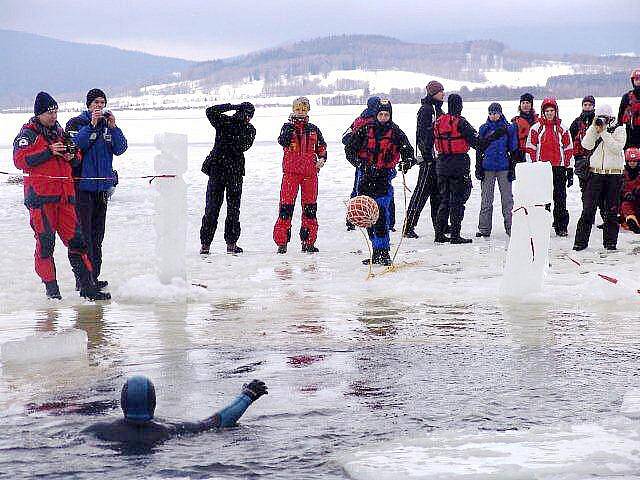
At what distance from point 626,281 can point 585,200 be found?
2.44 metres

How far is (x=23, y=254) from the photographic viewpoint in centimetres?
1166

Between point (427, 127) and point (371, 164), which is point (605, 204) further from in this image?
point (371, 164)

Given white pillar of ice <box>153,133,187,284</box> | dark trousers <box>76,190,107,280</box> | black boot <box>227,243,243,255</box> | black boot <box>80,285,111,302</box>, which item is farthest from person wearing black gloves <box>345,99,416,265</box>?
black boot <box>80,285,111,302</box>

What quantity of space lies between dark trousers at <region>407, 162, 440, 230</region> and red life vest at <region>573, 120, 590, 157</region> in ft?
5.98

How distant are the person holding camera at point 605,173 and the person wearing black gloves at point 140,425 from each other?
7.25 m

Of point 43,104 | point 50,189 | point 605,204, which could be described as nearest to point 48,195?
point 50,189

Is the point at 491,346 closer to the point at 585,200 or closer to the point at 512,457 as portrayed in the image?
the point at 512,457

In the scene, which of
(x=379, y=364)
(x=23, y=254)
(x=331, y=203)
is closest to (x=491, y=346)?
(x=379, y=364)

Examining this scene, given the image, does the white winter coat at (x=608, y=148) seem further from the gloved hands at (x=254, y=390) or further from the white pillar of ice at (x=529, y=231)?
the gloved hands at (x=254, y=390)

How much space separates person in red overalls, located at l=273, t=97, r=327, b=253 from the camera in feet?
37.4

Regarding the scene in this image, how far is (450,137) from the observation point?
11938mm

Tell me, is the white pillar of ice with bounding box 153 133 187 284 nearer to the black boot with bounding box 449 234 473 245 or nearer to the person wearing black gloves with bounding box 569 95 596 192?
the black boot with bounding box 449 234 473 245

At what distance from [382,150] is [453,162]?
1.82 meters

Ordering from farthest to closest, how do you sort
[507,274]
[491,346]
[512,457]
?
[507,274], [491,346], [512,457]
